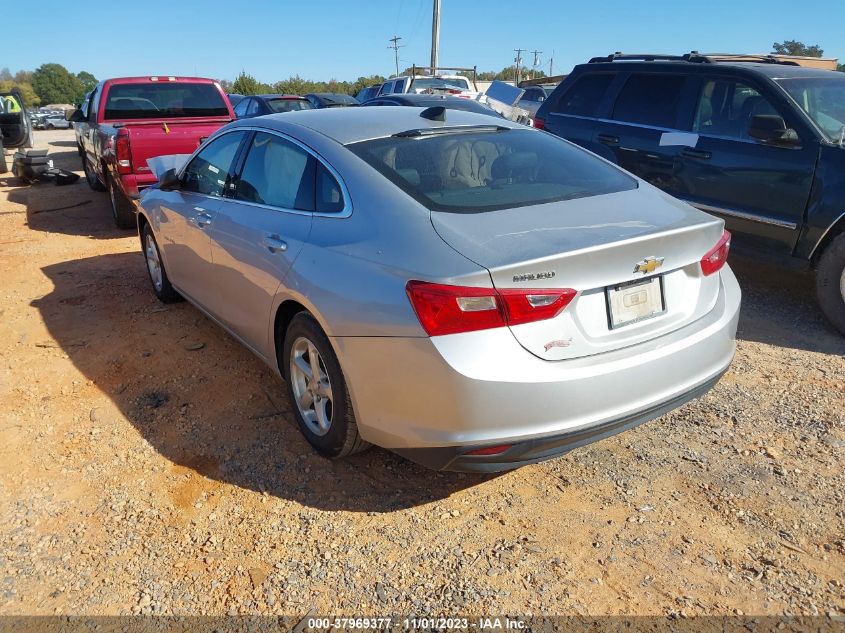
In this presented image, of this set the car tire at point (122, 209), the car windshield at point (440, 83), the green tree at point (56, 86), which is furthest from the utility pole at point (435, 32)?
the green tree at point (56, 86)

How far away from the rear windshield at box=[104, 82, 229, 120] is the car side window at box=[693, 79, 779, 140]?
20.3ft

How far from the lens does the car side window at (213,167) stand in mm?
4211

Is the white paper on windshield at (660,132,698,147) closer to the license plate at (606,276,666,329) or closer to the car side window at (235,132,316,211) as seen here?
the license plate at (606,276,666,329)

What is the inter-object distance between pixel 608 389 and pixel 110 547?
6.91 feet

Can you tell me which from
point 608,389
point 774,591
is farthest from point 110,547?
point 774,591

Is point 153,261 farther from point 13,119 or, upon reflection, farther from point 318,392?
point 13,119

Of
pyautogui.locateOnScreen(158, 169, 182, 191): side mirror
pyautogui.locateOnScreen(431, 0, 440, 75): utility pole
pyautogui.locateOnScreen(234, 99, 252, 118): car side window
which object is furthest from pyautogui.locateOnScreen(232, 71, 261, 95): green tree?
pyautogui.locateOnScreen(158, 169, 182, 191): side mirror

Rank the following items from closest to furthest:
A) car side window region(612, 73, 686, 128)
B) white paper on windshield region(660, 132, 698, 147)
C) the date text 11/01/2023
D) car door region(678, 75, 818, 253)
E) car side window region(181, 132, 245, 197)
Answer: the date text 11/01/2023
car side window region(181, 132, 245, 197)
car door region(678, 75, 818, 253)
white paper on windshield region(660, 132, 698, 147)
car side window region(612, 73, 686, 128)

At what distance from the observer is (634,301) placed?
8.69ft

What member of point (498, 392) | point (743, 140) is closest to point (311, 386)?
point (498, 392)

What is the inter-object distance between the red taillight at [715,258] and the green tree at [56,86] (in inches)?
3199

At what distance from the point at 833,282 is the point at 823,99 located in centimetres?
166

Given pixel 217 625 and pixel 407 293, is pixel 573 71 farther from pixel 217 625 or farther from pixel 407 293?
pixel 217 625

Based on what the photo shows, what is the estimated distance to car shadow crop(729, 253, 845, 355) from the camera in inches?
188
